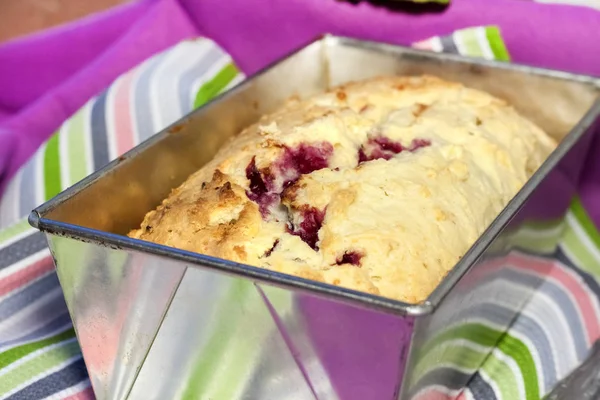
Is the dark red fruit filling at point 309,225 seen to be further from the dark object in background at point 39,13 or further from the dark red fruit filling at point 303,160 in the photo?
the dark object in background at point 39,13

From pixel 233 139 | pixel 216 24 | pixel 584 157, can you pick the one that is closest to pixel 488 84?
pixel 584 157

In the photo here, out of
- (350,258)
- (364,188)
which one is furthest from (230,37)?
(350,258)

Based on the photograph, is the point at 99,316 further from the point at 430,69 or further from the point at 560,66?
the point at 560,66

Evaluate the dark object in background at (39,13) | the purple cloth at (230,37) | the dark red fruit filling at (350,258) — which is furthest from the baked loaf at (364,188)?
the dark object in background at (39,13)

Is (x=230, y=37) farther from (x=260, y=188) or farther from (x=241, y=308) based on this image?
(x=241, y=308)

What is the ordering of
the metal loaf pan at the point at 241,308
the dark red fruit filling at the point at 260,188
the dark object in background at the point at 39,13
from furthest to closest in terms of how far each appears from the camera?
the dark object in background at the point at 39,13 → the dark red fruit filling at the point at 260,188 → the metal loaf pan at the point at 241,308

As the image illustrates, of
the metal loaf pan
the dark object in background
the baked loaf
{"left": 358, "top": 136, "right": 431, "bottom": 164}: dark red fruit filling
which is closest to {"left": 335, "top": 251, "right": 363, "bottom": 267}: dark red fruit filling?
the baked loaf

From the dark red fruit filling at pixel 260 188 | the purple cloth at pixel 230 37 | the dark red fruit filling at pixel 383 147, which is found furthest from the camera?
the purple cloth at pixel 230 37
